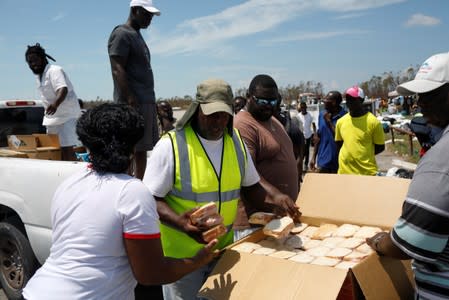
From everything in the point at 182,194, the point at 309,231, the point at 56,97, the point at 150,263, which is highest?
the point at 56,97

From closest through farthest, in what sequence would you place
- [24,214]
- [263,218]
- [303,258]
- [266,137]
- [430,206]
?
[430,206], [303,258], [263,218], [266,137], [24,214]

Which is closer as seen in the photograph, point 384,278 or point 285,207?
point 384,278

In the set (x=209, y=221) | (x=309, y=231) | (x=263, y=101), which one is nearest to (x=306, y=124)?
(x=263, y=101)

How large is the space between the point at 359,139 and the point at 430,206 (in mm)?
3522

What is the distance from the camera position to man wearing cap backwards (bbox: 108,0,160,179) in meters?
3.77

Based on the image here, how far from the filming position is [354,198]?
2572 millimetres

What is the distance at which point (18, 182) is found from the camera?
145 inches

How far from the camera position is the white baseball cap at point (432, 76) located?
168cm

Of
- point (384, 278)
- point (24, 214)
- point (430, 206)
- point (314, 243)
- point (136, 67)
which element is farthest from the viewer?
point (136, 67)

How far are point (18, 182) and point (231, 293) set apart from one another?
2.62 meters

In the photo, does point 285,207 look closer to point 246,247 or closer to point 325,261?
point 246,247

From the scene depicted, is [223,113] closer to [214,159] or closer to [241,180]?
[214,159]

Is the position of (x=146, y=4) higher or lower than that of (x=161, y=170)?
higher

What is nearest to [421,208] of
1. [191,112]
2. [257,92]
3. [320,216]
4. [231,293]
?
[231,293]
